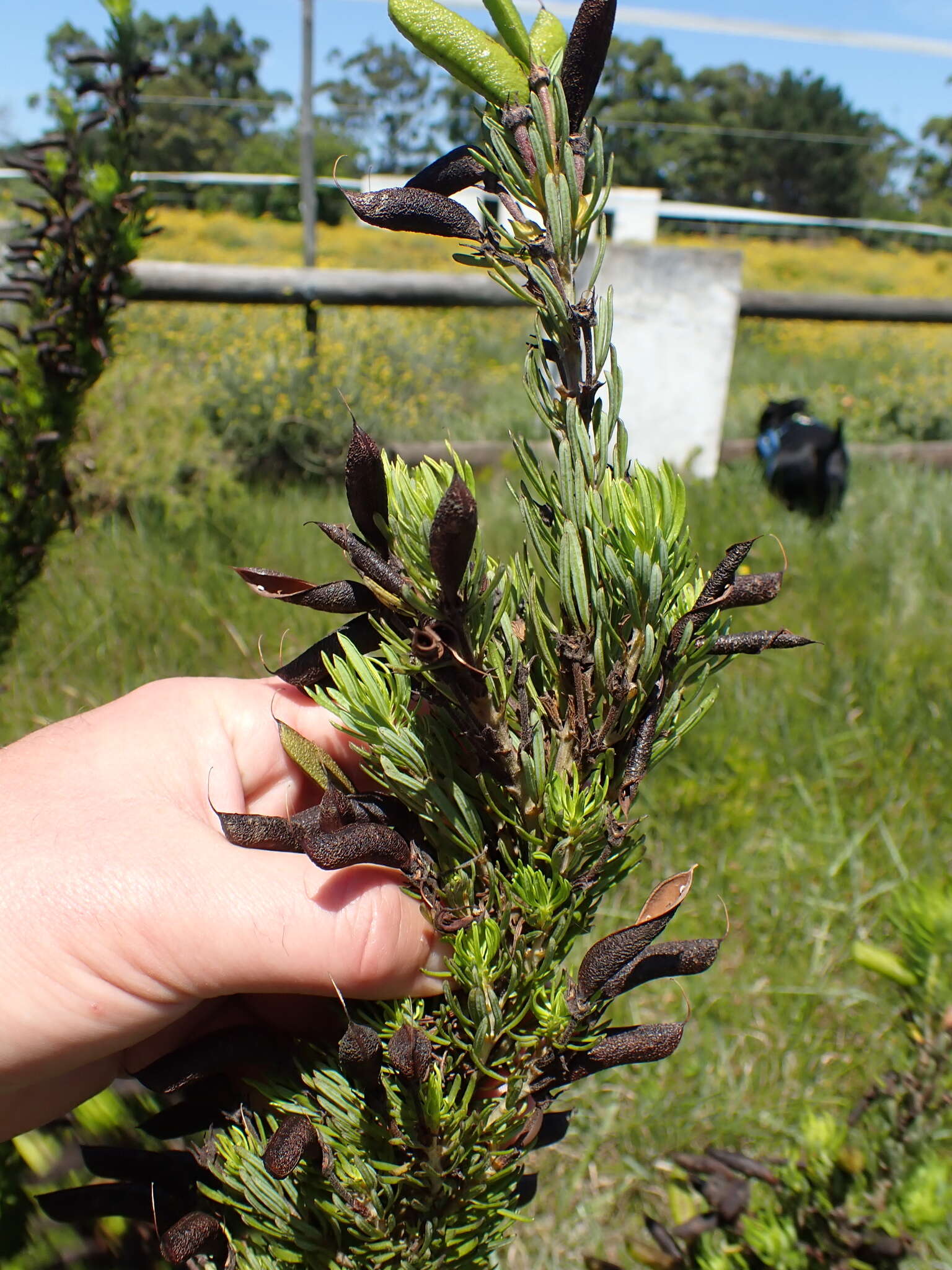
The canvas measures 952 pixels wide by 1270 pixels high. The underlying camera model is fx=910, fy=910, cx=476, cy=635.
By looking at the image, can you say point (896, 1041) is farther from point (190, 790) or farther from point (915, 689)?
point (190, 790)

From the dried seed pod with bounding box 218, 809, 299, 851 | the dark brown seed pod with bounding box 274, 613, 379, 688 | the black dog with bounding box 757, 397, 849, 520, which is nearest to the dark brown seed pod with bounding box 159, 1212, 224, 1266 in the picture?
the dried seed pod with bounding box 218, 809, 299, 851

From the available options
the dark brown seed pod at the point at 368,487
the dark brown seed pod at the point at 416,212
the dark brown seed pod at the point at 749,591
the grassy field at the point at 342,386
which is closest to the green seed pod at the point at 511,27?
the dark brown seed pod at the point at 416,212

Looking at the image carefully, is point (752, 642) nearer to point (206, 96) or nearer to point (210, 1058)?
point (210, 1058)

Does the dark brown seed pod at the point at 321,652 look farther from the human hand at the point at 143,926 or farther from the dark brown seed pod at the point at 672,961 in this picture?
the dark brown seed pod at the point at 672,961

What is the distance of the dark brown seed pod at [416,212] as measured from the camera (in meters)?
0.61

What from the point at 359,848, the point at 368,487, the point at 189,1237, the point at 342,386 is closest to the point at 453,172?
the point at 368,487

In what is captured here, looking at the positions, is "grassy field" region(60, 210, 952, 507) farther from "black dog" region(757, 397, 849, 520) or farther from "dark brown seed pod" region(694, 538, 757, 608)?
"black dog" region(757, 397, 849, 520)

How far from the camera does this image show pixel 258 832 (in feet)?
2.41

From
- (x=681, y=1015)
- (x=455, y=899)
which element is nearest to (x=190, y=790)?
(x=455, y=899)

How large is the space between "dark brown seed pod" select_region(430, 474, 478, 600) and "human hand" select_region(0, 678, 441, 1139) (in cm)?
32

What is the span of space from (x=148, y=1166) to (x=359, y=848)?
0.37 meters

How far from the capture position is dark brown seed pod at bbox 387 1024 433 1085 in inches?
23.3

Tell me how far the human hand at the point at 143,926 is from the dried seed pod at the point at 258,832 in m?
0.05

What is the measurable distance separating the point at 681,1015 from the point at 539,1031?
168 cm
